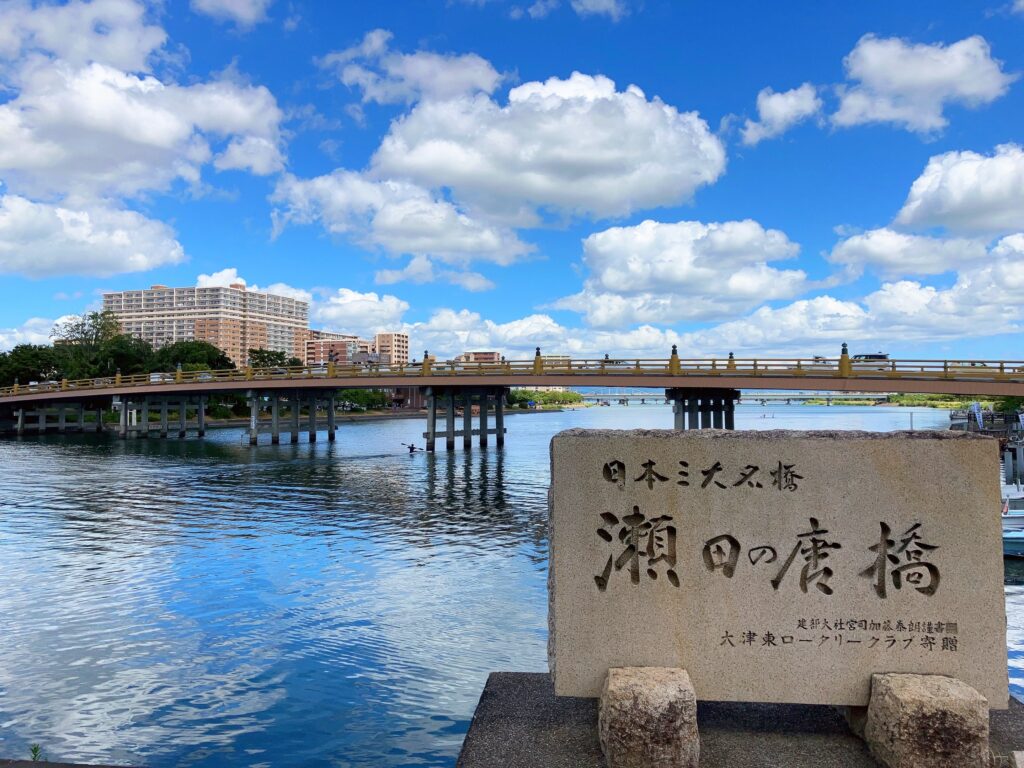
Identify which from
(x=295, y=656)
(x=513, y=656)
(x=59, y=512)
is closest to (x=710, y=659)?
(x=513, y=656)

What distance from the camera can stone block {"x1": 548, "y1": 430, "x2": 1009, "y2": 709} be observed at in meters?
4.94

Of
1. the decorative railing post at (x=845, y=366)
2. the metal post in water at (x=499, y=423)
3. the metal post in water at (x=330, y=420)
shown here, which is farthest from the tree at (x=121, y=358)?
the decorative railing post at (x=845, y=366)

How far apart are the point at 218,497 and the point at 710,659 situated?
23.0m

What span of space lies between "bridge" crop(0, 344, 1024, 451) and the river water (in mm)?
11900

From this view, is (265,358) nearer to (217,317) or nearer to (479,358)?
(479,358)

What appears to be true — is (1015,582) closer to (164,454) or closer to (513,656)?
(513,656)

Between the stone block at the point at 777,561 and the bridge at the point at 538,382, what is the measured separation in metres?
20.9

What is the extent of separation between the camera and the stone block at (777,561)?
194 inches

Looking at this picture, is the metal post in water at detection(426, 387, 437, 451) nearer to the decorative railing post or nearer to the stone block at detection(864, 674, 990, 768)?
the decorative railing post

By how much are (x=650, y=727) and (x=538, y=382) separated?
1232 inches

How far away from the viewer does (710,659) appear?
5.09 m

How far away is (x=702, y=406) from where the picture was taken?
36.4m

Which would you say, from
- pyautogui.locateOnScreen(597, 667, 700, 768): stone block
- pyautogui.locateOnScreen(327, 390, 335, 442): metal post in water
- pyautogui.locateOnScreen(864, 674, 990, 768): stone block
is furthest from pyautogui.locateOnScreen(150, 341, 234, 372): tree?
pyautogui.locateOnScreen(864, 674, 990, 768): stone block

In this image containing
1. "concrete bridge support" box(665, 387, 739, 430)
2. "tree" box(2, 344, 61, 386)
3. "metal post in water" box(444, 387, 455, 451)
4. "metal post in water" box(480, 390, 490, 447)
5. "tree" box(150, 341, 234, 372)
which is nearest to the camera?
"concrete bridge support" box(665, 387, 739, 430)
